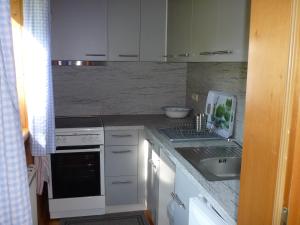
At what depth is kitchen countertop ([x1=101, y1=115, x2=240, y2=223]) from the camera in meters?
1.42

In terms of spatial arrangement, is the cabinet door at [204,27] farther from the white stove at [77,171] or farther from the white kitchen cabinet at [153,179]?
the white stove at [77,171]

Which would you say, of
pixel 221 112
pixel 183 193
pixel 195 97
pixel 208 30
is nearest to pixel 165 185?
pixel 183 193

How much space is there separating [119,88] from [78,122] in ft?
2.10

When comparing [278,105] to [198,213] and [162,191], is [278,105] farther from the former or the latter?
[162,191]

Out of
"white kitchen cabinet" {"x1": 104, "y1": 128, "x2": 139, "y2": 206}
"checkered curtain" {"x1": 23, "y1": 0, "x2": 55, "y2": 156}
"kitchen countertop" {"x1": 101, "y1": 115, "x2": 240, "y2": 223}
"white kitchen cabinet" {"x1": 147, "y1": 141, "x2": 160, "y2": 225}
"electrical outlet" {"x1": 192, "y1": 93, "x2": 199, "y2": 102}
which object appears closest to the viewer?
"kitchen countertop" {"x1": 101, "y1": 115, "x2": 240, "y2": 223}

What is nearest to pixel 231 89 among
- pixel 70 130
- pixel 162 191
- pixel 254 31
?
pixel 162 191

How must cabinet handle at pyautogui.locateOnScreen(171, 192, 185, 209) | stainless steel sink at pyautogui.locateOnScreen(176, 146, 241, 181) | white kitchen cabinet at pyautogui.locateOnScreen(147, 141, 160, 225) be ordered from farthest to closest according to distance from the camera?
white kitchen cabinet at pyautogui.locateOnScreen(147, 141, 160, 225)
stainless steel sink at pyautogui.locateOnScreen(176, 146, 241, 181)
cabinet handle at pyautogui.locateOnScreen(171, 192, 185, 209)

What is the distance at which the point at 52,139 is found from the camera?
8.20 ft

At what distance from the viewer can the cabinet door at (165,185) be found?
2246 millimetres

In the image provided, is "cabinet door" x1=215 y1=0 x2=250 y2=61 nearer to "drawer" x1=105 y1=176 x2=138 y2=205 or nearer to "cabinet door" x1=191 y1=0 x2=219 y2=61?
"cabinet door" x1=191 y1=0 x2=219 y2=61

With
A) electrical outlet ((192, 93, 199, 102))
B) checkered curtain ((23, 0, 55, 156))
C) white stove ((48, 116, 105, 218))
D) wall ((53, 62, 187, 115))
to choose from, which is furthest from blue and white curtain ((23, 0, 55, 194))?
electrical outlet ((192, 93, 199, 102))

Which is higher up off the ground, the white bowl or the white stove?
the white bowl

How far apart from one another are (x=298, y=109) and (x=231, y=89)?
203 cm

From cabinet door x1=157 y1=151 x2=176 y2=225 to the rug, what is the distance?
0.53 meters
